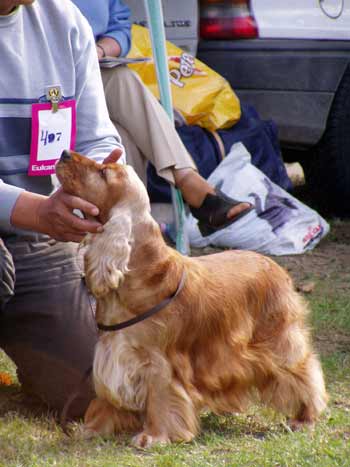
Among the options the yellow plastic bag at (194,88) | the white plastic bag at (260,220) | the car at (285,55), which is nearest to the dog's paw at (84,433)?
the white plastic bag at (260,220)

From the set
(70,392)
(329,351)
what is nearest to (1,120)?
(70,392)

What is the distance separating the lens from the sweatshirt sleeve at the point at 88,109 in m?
3.81

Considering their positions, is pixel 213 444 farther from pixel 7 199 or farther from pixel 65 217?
pixel 7 199

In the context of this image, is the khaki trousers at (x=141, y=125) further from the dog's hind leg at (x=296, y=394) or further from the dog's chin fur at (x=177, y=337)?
the dog's hind leg at (x=296, y=394)

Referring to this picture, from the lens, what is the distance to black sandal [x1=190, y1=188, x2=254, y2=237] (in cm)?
507

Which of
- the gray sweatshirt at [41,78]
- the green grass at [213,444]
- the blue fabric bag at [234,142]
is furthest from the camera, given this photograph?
the blue fabric bag at [234,142]

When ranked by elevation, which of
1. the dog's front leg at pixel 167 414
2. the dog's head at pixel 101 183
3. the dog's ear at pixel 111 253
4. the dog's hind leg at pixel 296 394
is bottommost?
the dog's hind leg at pixel 296 394

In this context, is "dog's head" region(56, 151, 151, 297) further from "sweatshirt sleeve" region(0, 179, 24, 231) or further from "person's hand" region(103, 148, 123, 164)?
"sweatshirt sleeve" region(0, 179, 24, 231)

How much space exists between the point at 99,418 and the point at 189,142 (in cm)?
274

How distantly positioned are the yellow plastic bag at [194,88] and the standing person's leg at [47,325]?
2244 mm

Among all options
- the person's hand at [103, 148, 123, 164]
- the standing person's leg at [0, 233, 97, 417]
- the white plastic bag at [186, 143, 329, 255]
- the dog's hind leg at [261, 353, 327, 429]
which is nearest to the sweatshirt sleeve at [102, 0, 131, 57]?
the white plastic bag at [186, 143, 329, 255]

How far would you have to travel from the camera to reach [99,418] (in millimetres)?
3418

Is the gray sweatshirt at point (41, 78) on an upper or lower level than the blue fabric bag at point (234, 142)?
upper

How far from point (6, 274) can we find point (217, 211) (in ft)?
5.98
